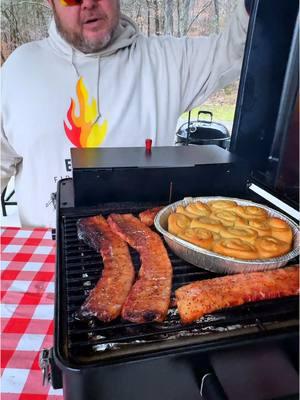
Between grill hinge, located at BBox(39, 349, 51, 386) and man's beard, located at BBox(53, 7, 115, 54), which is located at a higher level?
man's beard, located at BBox(53, 7, 115, 54)

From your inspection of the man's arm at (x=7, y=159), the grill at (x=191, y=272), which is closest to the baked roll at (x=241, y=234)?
the grill at (x=191, y=272)

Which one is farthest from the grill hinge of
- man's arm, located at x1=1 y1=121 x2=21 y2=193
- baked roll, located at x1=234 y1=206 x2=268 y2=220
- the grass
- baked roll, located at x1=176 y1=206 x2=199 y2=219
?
man's arm, located at x1=1 y1=121 x2=21 y2=193

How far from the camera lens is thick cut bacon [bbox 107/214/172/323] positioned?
0.65 meters

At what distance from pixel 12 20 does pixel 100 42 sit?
1.54ft

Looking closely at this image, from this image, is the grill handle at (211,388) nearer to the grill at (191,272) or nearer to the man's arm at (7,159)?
the grill at (191,272)

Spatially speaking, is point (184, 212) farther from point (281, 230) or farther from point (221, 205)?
point (281, 230)

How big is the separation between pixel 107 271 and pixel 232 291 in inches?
10.3

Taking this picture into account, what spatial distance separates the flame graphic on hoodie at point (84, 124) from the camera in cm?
186

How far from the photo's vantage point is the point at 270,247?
2.70 feet

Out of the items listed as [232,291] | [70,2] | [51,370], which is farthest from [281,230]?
[70,2]

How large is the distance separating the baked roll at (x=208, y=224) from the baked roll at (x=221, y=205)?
0.24 ft

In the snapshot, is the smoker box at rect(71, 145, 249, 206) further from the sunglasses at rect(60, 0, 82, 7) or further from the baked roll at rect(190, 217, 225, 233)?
the sunglasses at rect(60, 0, 82, 7)

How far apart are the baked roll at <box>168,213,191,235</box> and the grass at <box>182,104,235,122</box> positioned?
1.65 feet

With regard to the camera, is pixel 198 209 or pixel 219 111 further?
pixel 219 111
